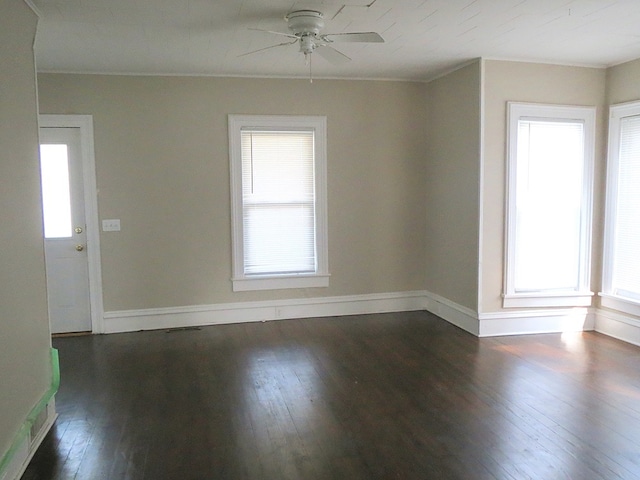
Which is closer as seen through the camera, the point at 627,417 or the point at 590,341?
the point at 627,417

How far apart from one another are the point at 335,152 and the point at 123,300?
2737 millimetres

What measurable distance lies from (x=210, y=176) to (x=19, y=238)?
273 cm

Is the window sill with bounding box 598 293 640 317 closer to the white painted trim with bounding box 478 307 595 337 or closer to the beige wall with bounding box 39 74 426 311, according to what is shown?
the white painted trim with bounding box 478 307 595 337

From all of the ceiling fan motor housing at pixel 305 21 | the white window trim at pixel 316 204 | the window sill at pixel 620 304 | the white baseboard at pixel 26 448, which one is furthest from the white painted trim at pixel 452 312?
the white baseboard at pixel 26 448

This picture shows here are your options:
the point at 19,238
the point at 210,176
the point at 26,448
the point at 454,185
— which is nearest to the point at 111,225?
the point at 210,176

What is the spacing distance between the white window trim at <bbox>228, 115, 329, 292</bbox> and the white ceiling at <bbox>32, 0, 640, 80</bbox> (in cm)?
52

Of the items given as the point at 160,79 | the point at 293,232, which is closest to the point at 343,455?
the point at 293,232

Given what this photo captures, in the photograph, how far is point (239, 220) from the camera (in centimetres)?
538

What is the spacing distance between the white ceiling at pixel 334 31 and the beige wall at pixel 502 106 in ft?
0.39

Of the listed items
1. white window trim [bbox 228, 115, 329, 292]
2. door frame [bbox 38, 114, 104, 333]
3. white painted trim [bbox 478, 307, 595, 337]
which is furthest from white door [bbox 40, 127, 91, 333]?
white painted trim [bbox 478, 307, 595, 337]

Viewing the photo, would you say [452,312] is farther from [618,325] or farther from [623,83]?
[623,83]

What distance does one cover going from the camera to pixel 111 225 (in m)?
5.11

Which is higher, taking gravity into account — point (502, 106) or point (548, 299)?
point (502, 106)

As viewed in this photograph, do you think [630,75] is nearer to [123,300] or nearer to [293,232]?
[293,232]
